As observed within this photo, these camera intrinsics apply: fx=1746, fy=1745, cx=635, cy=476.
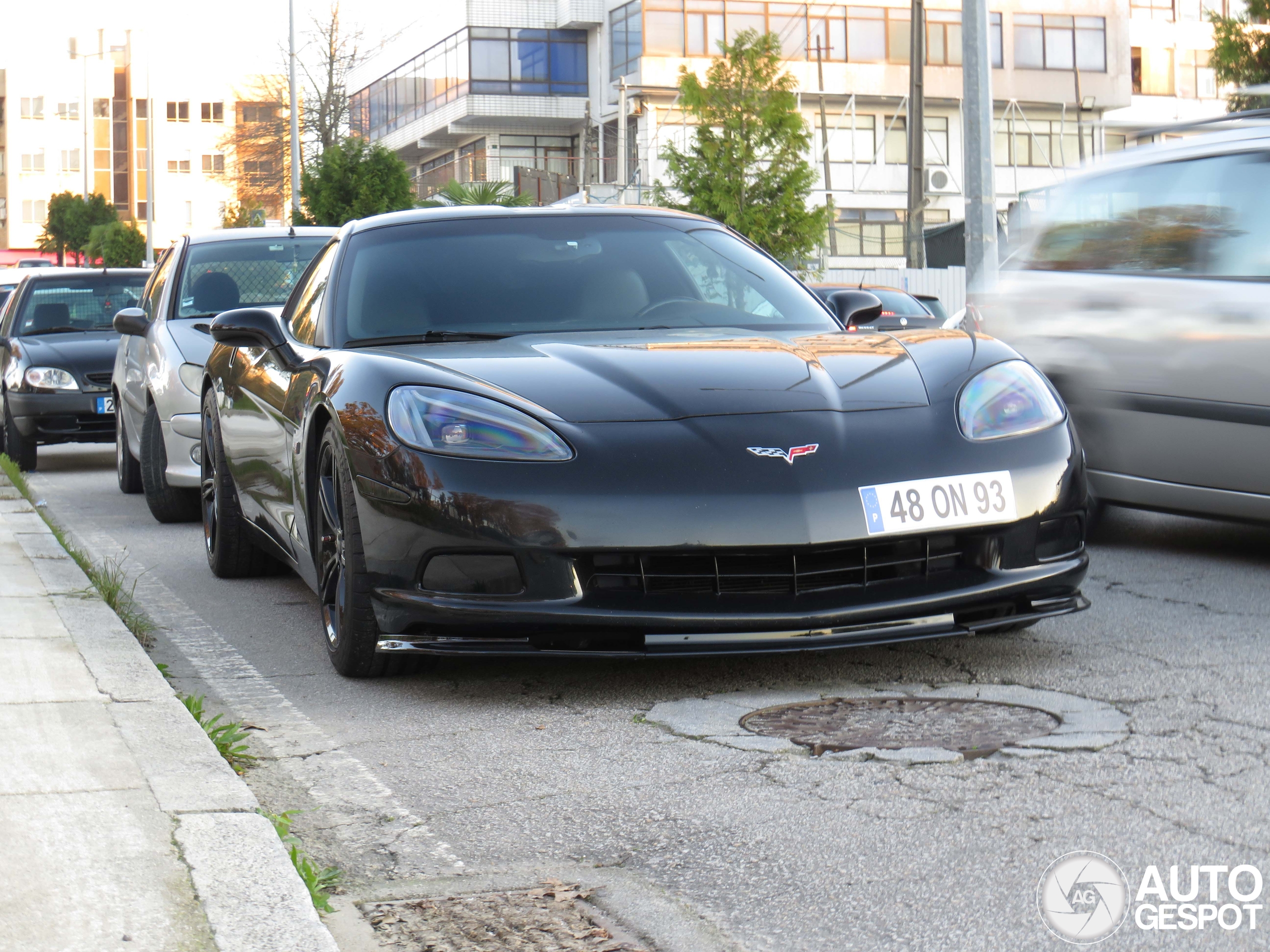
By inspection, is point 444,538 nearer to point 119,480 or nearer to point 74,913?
point 74,913

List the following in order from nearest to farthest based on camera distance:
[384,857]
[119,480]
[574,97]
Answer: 1. [384,857]
2. [119,480]
3. [574,97]

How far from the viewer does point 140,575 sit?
693cm

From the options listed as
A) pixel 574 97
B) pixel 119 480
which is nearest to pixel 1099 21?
pixel 574 97

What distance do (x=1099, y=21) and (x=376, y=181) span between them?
32.5 meters

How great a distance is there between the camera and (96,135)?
365 ft

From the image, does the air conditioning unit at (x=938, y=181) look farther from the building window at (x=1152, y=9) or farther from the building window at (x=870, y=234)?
the building window at (x=1152, y=9)

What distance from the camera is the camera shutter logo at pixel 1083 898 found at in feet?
9.04

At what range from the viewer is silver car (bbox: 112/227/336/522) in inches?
353

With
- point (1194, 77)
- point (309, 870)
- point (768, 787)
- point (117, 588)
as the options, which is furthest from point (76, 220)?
point (309, 870)

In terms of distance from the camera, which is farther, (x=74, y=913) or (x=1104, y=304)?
(x=1104, y=304)

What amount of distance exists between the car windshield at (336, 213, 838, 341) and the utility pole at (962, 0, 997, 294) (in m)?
11.6

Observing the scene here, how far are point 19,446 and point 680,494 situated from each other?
1040 cm

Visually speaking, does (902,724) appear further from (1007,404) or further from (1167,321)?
(1167,321)

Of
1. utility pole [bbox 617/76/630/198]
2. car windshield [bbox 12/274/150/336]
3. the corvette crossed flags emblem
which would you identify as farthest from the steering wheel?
utility pole [bbox 617/76/630/198]
